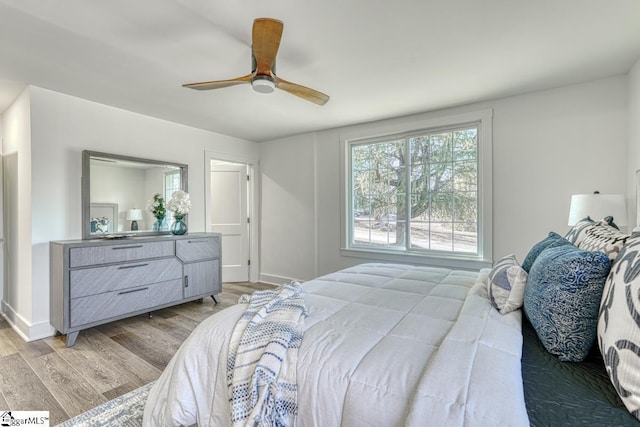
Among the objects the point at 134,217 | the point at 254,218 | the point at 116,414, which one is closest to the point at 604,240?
the point at 116,414

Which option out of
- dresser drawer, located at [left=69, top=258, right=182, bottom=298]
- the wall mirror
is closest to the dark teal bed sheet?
dresser drawer, located at [left=69, top=258, right=182, bottom=298]

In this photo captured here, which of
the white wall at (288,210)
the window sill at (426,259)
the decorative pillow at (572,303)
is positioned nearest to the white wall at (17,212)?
the white wall at (288,210)

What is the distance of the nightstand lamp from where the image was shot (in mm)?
3576

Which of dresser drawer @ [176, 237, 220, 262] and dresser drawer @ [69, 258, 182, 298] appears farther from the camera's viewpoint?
dresser drawer @ [176, 237, 220, 262]

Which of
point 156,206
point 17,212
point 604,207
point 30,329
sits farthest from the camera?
point 156,206

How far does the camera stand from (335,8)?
70.7 inches

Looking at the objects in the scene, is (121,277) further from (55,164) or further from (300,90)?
(300,90)

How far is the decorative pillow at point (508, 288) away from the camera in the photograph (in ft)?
4.67

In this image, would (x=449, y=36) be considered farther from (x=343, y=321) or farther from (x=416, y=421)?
(x=416, y=421)

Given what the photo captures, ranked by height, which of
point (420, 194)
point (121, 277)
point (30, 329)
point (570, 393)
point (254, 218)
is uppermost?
point (420, 194)

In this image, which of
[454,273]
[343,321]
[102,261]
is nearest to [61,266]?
[102,261]

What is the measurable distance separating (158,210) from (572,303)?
12.9 feet

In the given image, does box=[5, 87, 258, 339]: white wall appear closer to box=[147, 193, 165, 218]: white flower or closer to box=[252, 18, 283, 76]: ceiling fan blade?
box=[147, 193, 165, 218]: white flower

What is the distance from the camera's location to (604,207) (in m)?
2.38
